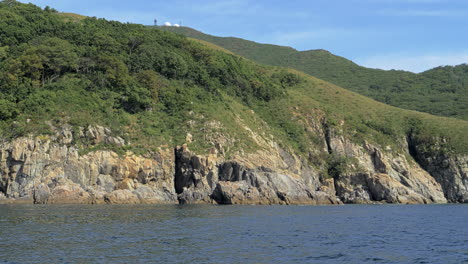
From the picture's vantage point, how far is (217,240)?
33.4 m

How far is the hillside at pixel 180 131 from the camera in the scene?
242ft

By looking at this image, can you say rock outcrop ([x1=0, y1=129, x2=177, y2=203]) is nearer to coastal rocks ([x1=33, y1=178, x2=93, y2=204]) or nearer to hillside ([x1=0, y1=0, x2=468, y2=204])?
coastal rocks ([x1=33, y1=178, x2=93, y2=204])

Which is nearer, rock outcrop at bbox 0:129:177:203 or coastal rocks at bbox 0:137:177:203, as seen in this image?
coastal rocks at bbox 0:137:177:203

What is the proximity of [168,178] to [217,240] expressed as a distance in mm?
46966

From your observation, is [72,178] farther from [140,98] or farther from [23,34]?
[23,34]

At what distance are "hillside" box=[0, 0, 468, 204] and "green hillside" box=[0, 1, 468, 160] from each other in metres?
0.32

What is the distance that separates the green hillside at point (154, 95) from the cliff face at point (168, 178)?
9.32ft

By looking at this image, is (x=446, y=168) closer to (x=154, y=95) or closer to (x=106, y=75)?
(x=154, y=95)

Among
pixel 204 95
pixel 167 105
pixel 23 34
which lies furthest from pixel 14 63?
pixel 204 95

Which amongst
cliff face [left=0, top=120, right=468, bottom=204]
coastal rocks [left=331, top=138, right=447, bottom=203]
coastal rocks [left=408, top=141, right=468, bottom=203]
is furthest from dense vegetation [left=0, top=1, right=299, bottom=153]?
coastal rocks [left=408, top=141, right=468, bottom=203]

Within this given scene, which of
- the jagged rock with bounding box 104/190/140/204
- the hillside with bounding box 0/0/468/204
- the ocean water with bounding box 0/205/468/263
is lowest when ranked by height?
the jagged rock with bounding box 104/190/140/204

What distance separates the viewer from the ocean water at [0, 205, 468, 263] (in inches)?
1073

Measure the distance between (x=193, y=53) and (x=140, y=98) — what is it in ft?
118

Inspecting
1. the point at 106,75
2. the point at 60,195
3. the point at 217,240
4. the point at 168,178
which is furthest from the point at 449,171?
the point at 217,240
